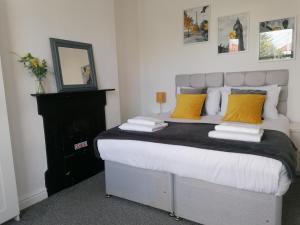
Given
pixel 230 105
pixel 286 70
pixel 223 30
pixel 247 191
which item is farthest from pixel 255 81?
pixel 247 191

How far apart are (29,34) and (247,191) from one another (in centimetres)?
262

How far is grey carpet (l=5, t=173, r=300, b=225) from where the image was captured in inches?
85.3

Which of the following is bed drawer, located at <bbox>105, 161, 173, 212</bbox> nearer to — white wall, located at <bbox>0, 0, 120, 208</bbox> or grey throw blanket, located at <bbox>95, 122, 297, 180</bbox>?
grey throw blanket, located at <bbox>95, 122, 297, 180</bbox>

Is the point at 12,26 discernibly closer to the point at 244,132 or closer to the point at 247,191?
the point at 244,132

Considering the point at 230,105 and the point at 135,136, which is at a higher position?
the point at 230,105

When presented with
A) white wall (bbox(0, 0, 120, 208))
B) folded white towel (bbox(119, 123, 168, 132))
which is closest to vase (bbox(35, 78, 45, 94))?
white wall (bbox(0, 0, 120, 208))

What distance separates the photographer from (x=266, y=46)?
3.34 metres

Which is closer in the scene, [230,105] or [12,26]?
[12,26]

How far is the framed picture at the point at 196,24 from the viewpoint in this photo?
3770 mm

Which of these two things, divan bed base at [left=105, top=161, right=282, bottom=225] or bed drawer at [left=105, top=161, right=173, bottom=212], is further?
bed drawer at [left=105, top=161, right=173, bottom=212]

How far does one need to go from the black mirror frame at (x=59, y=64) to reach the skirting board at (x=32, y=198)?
1.21 metres

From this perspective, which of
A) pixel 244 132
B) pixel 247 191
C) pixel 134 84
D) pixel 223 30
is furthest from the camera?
pixel 134 84

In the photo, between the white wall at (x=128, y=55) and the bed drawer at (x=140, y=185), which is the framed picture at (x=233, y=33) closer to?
the white wall at (x=128, y=55)

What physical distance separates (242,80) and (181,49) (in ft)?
3.97
